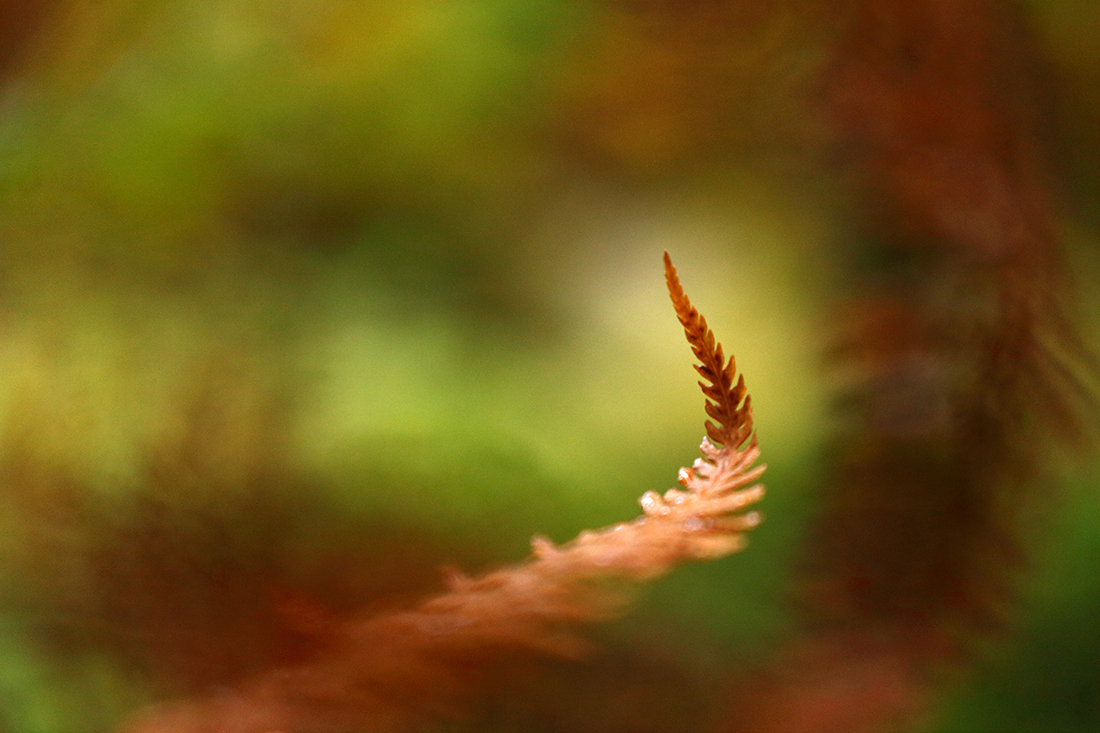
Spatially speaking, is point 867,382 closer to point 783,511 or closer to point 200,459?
point 783,511

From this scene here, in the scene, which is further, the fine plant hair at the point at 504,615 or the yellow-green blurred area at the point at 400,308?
the yellow-green blurred area at the point at 400,308

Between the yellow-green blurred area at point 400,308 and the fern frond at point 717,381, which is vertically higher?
the yellow-green blurred area at point 400,308

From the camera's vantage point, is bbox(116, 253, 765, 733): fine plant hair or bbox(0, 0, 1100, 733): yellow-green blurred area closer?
bbox(116, 253, 765, 733): fine plant hair

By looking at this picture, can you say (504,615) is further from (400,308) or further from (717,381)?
(400,308)

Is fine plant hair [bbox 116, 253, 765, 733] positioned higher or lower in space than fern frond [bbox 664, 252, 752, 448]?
lower

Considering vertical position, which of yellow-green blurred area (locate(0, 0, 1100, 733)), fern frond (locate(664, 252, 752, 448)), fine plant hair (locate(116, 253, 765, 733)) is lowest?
fine plant hair (locate(116, 253, 765, 733))
